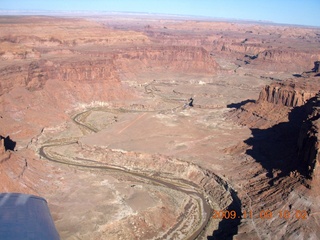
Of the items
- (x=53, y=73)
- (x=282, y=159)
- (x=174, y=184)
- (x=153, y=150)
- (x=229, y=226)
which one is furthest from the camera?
(x=53, y=73)

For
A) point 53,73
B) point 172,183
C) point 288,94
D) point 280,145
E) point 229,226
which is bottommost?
point 172,183

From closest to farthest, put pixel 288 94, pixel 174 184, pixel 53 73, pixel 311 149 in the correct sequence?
1. pixel 311 149
2. pixel 174 184
3. pixel 288 94
4. pixel 53 73

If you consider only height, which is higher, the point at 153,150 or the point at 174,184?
the point at 153,150

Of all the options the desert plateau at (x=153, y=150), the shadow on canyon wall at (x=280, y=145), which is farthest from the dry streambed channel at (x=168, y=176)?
the shadow on canyon wall at (x=280, y=145)

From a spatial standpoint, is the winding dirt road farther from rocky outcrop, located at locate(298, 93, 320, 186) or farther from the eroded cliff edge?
rocky outcrop, located at locate(298, 93, 320, 186)

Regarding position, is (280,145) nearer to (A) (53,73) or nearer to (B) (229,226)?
(B) (229,226)

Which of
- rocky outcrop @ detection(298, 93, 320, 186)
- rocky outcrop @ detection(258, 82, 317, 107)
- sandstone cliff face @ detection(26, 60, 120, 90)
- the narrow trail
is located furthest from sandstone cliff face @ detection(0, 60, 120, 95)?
rocky outcrop @ detection(298, 93, 320, 186)

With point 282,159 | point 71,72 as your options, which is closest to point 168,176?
point 282,159
